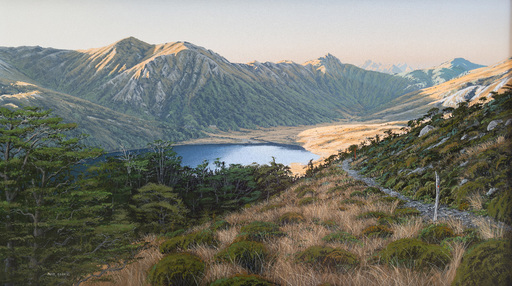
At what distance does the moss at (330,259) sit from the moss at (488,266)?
1.33 meters

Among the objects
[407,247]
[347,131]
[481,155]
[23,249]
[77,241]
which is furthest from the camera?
[347,131]

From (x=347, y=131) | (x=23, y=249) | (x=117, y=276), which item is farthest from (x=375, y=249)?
(x=347, y=131)

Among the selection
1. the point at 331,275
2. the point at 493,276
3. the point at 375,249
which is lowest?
the point at 375,249

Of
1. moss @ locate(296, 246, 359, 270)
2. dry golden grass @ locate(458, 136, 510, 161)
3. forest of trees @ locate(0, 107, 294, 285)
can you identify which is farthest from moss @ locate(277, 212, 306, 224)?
dry golden grass @ locate(458, 136, 510, 161)

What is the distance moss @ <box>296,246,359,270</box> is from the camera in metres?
3.48

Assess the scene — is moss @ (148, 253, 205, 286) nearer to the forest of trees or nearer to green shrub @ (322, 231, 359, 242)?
green shrub @ (322, 231, 359, 242)

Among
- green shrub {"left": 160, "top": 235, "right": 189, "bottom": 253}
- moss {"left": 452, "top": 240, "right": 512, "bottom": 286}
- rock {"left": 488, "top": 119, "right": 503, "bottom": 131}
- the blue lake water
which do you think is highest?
rock {"left": 488, "top": 119, "right": 503, "bottom": 131}

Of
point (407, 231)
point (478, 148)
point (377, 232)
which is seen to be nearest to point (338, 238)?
point (377, 232)

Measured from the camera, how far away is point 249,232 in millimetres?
5676

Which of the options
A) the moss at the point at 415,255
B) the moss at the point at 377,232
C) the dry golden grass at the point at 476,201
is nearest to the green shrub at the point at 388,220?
the moss at the point at 377,232

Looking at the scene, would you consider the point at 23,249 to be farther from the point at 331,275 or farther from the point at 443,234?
the point at 443,234

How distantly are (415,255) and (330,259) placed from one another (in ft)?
3.58

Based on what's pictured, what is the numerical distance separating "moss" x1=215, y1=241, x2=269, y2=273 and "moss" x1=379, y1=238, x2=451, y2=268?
5.69 feet

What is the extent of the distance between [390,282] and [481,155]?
7802 millimetres
